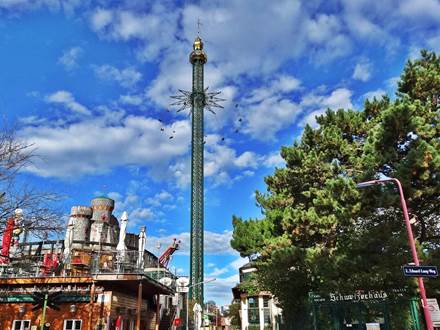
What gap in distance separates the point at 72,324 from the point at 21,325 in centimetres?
308

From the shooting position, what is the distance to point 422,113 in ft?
53.5

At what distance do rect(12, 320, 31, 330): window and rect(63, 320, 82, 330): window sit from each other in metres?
2.21

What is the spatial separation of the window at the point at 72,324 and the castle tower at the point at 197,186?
39412 mm

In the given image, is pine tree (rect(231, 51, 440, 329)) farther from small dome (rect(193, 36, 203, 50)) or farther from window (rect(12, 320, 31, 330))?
small dome (rect(193, 36, 203, 50))

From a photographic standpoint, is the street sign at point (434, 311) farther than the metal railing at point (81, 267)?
No

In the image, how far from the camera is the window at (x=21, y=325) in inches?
840

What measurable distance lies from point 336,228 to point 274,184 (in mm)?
6065

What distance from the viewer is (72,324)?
21.0 meters

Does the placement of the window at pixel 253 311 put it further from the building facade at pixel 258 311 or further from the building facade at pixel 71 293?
the building facade at pixel 71 293

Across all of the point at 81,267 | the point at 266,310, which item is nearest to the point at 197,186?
the point at 266,310

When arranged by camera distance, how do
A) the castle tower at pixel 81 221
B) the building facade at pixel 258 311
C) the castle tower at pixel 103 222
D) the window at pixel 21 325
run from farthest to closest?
1. the castle tower at pixel 103 222
2. the castle tower at pixel 81 221
3. the building facade at pixel 258 311
4. the window at pixel 21 325

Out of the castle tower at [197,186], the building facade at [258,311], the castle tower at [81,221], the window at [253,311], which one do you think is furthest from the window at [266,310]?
the castle tower at [81,221]

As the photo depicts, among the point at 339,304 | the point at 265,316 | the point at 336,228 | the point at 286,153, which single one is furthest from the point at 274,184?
the point at 265,316

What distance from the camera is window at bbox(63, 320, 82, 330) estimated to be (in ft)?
68.6
